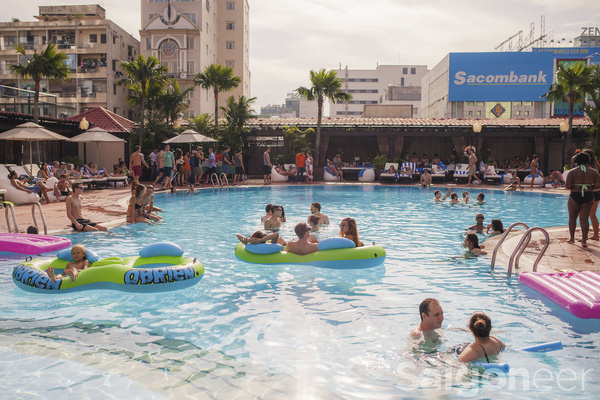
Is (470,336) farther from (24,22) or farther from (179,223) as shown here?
(24,22)

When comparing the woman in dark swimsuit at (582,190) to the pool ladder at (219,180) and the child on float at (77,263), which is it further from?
the pool ladder at (219,180)

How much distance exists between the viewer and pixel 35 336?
512 centimetres

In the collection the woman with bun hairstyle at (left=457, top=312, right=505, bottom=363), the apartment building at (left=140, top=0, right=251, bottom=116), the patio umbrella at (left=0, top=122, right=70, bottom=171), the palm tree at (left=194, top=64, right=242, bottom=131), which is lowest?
the woman with bun hairstyle at (left=457, top=312, right=505, bottom=363)

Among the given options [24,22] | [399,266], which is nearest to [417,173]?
[399,266]

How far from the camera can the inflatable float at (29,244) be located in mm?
8258

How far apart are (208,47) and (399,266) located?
46076mm

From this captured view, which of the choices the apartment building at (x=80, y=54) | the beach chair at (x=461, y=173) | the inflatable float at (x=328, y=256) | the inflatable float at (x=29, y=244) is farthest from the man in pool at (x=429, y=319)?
the apartment building at (x=80, y=54)

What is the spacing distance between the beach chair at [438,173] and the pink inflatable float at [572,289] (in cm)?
1880

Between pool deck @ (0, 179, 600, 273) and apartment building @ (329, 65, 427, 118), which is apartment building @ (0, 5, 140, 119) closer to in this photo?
pool deck @ (0, 179, 600, 273)

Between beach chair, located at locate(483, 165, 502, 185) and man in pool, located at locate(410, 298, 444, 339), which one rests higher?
beach chair, located at locate(483, 165, 502, 185)

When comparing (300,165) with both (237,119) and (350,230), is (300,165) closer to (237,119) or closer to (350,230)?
(237,119)

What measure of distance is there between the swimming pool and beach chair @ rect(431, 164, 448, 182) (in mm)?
16552

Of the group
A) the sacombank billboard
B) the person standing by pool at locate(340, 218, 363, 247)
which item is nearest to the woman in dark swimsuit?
the person standing by pool at locate(340, 218, 363, 247)

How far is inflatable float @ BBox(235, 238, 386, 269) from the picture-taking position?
7.75 m
